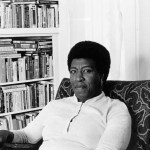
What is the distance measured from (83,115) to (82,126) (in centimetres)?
8

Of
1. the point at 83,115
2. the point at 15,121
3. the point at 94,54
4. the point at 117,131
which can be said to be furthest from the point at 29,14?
the point at 117,131

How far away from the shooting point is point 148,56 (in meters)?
2.35

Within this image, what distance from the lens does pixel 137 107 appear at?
1.77 m

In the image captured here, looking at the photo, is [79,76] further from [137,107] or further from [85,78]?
[137,107]

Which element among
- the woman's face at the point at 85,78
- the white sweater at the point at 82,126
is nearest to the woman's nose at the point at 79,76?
the woman's face at the point at 85,78

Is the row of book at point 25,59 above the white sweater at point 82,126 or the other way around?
above

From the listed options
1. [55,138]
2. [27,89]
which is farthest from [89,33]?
[55,138]

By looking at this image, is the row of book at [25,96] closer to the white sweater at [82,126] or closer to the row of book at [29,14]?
the row of book at [29,14]

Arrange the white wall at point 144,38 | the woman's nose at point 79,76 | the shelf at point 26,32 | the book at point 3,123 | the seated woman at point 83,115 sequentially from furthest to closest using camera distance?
the book at point 3,123
the shelf at point 26,32
the white wall at point 144,38
the woman's nose at point 79,76
the seated woman at point 83,115

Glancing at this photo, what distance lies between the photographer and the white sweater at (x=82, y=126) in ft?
5.25

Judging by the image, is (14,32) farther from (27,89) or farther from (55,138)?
Answer: (55,138)

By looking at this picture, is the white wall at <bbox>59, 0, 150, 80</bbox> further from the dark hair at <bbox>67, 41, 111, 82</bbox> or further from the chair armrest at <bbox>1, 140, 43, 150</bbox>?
the chair armrest at <bbox>1, 140, 43, 150</bbox>

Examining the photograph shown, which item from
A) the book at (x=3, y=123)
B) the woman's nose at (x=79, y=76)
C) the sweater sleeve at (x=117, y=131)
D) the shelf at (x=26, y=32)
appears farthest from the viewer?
the book at (x=3, y=123)

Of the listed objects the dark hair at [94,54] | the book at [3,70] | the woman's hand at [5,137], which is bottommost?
the woman's hand at [5,137]
